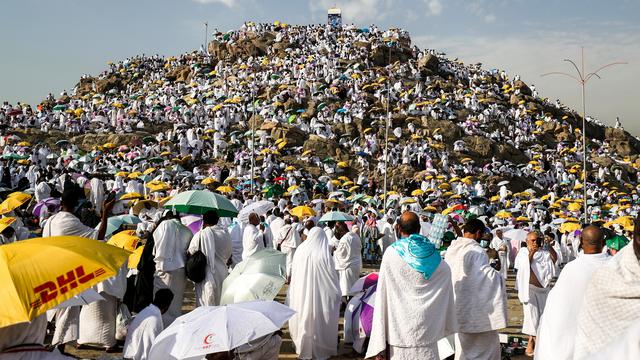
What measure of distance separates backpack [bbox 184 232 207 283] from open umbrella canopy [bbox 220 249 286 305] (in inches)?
49.8

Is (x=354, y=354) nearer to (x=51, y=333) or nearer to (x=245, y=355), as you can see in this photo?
(x=245, y=355)

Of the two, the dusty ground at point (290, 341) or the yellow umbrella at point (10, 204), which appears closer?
the dusty ground at point (290, 341)

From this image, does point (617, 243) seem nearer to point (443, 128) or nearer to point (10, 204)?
point (10, 204)

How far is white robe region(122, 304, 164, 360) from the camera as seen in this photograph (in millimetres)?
4430

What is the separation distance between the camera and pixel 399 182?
3073 cm

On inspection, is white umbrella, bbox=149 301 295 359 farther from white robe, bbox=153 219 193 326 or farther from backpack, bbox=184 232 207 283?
white robe, bbox=153 219 193 326

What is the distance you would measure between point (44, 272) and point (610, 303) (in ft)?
9.05

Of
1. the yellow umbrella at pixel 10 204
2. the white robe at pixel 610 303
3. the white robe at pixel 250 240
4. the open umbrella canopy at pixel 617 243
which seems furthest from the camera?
the yellow umbrella at pixel 10 204

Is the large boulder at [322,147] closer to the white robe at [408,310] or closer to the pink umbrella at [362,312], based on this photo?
the pink umbrella at [362,312]

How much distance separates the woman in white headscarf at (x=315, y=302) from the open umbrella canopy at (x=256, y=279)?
1.15 meters

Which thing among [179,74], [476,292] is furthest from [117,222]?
[179,74]

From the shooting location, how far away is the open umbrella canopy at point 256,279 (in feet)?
15.2

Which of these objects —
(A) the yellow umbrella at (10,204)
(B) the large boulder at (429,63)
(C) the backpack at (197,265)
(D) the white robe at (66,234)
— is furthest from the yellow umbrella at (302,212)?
(B) the large boulder at (429,63)

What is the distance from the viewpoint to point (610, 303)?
8.47 ft
